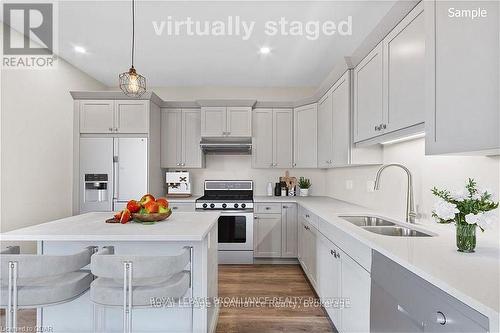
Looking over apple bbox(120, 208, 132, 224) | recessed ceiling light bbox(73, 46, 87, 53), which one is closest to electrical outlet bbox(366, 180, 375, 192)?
apple bbox(120, 208, 132, 224)

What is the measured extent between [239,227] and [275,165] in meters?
1.10

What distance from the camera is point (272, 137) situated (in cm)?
438

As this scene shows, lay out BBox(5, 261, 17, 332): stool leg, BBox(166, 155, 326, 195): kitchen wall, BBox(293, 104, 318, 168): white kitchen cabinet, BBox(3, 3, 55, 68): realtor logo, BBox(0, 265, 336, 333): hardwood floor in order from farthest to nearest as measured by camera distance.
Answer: BBox(166, 155, 326, 195): kitchen wall, BBox(293, 104, 318, 168): white kitchen cabinet, BBox(3, 3, 55, 68): realtor logo, BBox(0, 265, 336, 333): hardwood floor, BBox(5, 261, 17, 332): stool leg

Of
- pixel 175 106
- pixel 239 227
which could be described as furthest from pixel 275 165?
pixel 175 106

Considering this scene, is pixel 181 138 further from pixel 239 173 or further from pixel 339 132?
pixel 339 132

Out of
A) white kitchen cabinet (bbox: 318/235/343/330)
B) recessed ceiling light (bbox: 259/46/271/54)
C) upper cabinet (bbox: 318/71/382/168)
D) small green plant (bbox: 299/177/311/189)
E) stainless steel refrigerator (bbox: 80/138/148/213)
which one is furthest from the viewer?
small green plant (bbox: 299/177/311/189)

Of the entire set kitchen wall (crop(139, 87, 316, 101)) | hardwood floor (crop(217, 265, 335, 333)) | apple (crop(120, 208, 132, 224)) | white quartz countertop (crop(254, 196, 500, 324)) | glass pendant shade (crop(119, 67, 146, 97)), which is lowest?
hardwood floor (crop(217, 265, 335, 333))

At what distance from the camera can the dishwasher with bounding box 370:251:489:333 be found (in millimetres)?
896

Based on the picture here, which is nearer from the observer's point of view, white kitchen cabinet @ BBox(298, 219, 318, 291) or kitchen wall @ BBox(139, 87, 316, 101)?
white kitchen cabinet @ BBox(298, 219, 318, 291)

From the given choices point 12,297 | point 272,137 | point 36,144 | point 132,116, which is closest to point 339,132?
point 272,137

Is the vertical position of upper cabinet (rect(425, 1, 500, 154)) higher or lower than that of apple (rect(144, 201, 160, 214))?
higher

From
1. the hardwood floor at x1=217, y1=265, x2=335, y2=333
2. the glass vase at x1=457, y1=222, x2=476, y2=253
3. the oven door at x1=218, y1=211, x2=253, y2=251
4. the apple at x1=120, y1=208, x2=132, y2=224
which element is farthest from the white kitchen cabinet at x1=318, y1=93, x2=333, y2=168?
the apple at x1=120, y1=208, x2=132, y2=224

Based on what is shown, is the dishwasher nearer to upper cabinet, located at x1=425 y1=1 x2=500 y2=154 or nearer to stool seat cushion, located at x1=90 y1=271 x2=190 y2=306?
upper cabinet, located at x1=425 y1=1 x2=500 y2=154

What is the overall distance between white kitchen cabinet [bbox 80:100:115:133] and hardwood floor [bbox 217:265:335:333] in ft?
8.19
